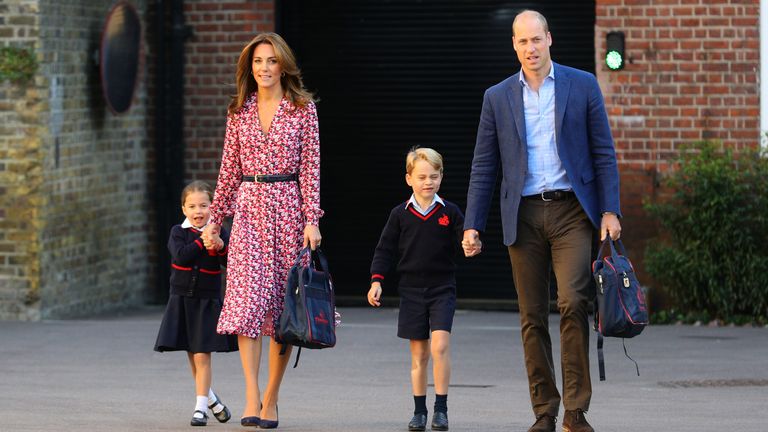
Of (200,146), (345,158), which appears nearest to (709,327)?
(345,158)

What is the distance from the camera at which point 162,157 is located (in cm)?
1408

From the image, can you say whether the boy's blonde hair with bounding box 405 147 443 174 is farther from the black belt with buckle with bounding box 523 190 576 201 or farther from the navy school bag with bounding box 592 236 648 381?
the navy school bag with bounding box 592 236 648 381

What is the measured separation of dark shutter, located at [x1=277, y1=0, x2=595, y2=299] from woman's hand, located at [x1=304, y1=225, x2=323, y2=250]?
19.7 ft

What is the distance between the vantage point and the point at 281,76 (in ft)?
26.0

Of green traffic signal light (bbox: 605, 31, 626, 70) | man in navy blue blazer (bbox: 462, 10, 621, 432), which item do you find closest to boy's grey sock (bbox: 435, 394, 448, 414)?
man in navy blue blazer (bbox: 462, 10, 621, 432)

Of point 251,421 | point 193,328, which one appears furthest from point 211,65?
point 251,421

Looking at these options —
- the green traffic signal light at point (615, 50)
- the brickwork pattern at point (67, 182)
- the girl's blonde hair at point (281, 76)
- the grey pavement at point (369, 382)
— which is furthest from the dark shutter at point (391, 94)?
the girl's blonde hair at point (281, 76)

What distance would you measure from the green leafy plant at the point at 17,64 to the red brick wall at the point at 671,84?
4.54m

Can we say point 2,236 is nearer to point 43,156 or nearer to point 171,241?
point 43,156

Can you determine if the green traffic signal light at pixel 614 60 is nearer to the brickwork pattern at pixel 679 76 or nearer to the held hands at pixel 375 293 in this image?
the brickwork pattern at pixel 679 76

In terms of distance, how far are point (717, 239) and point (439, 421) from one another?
4.87 metres

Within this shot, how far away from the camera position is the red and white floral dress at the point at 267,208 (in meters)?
7.75

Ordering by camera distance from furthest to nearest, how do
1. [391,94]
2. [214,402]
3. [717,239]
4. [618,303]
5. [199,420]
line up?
[391,94]
[717,239]
[214,402]
[199,420]
[618,303]

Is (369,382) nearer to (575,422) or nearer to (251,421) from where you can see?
(251,421)
